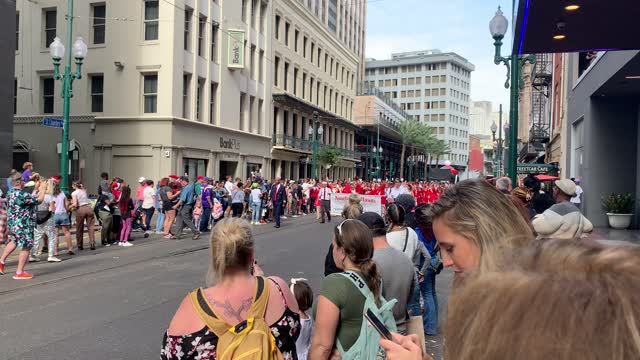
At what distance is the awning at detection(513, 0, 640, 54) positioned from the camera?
7.73 meters

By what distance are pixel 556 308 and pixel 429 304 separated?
608 centimetres

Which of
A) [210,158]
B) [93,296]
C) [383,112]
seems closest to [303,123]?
[210,158]

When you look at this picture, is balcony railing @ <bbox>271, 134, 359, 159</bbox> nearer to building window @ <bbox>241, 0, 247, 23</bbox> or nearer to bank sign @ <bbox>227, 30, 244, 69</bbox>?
bank sign @ <bbox>227, 30, 244, 69</bbox>

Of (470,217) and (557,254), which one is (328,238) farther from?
(557,254)

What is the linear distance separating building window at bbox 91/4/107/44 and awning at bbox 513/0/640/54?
24.2 meters

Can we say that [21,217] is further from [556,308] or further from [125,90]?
[125,90]

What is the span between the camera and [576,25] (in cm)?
877

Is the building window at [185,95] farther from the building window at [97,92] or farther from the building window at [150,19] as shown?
the building window at [97,92]

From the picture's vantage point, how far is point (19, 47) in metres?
29.6

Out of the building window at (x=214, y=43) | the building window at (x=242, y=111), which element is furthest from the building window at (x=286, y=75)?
the building window at (x=214, y=43)

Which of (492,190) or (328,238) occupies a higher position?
(492,190)

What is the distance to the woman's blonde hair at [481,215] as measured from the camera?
2.20 metres

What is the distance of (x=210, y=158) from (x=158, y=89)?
5450mm

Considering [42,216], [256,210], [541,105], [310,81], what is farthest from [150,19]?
[541,105]
